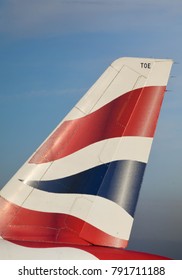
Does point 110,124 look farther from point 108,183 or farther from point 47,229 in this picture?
point 47,229

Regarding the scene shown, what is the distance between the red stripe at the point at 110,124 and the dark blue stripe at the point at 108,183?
1.88 ft

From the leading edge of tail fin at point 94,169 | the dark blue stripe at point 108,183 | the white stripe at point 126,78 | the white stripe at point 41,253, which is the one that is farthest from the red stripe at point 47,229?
the white stripe at point 126,78

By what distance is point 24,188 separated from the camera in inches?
412

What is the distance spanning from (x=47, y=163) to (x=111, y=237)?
2071 mm

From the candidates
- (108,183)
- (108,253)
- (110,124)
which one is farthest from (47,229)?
(110,124)

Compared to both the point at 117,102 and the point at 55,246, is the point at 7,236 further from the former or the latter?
the point at 117,102

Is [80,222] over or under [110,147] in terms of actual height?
under

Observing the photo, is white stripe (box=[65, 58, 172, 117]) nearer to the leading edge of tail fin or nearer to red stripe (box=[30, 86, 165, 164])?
the leading edge of tail fin

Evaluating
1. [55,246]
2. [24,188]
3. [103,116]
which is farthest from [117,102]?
[55,246]

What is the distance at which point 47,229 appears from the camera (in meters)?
10.0

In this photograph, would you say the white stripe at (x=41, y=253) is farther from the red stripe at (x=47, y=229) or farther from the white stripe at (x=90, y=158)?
the white stripe at (x=90, y=158)

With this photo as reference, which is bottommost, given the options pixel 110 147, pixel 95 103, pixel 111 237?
pixel 111 237

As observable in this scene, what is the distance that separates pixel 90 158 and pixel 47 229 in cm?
171

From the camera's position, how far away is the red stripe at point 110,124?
35.0ft
